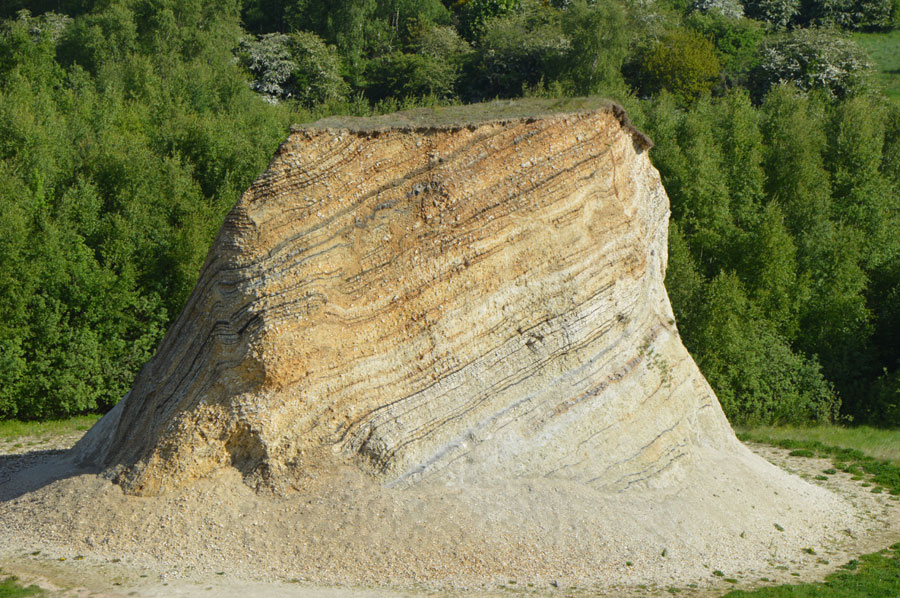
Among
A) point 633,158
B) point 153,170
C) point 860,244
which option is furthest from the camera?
point 860,244

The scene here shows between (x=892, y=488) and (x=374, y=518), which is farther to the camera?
(x=892, y=488)

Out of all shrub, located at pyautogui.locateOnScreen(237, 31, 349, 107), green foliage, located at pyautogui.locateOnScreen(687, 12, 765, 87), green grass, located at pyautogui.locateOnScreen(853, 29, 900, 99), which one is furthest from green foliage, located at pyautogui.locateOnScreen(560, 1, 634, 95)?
green grass, located at pyautogui.locateOnScreen(853, 29, 900, 99)

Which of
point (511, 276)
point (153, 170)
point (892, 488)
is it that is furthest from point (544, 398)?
point (153, 170)

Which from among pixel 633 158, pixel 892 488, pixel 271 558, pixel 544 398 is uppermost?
pixel 633 158

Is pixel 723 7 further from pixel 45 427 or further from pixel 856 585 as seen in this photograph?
pixel 856 585

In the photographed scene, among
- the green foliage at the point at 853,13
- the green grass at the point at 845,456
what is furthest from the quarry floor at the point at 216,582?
the green foliage at the point at 853,13

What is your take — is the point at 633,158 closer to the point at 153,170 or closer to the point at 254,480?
the point at 254,480

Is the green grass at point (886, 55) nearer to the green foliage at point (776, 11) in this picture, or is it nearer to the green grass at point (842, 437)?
the green foliage at point (776, 11)

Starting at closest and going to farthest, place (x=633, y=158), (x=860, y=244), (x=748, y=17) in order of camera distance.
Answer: (x=633, y=158) < (x=860, y=244) < (x=748, y=17)

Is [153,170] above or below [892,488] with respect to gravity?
above
